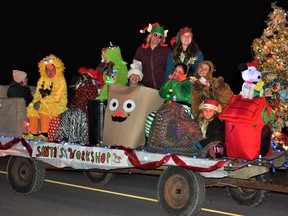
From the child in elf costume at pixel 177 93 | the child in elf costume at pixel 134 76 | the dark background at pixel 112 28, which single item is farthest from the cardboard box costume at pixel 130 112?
the dark background at pixel 112 28

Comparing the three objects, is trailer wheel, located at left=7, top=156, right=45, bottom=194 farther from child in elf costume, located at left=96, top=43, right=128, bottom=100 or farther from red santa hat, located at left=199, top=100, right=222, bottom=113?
red santa hat, located at left=199, top=100, right=222, bottom=113

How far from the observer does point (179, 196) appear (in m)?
8.56

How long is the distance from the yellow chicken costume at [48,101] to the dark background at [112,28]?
11.7 meters

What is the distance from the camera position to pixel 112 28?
94.3ft

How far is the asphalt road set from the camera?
921 cm

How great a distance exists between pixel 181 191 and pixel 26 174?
3345 millimetres

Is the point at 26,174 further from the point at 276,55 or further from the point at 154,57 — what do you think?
the point at 276,55

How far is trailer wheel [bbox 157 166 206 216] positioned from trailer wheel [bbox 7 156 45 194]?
108 inches

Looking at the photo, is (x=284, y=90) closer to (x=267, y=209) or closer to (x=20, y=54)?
(x=267, y=209)

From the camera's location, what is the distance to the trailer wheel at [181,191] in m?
8.34

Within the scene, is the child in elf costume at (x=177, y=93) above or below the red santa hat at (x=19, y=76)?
below

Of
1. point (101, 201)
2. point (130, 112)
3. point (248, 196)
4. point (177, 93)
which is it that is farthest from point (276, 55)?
point (101, 201)

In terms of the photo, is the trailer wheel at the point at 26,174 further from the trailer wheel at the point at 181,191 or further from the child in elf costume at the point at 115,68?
the trailer wheel at the point at 181,191

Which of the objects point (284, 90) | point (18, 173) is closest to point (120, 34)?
point (284, 90)
